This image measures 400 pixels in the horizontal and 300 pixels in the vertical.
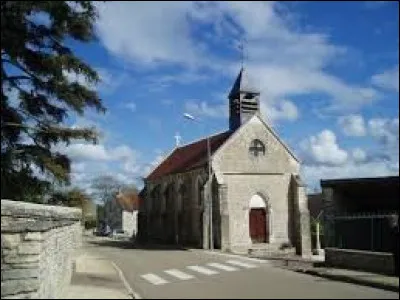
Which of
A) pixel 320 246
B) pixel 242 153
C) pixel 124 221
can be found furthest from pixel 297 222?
pixel 124 221

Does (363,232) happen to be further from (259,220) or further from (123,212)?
(123,212)

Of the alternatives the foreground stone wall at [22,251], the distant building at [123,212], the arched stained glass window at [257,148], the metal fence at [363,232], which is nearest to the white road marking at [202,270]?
the metal fence at [363,232]

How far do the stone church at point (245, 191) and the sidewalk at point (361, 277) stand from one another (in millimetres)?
22103

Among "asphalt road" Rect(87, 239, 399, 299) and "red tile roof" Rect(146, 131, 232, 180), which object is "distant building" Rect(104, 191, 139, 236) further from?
"asphalt road" Rect(87, 239, 399, 299)

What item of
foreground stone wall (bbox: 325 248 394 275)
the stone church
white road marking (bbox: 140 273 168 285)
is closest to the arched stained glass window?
the stone church

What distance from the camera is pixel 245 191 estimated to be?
48156mm

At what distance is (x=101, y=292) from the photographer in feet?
55.3

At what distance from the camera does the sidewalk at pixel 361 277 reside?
57.0 feet

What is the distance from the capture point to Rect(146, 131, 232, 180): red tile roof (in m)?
50.8

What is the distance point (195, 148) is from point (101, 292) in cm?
4179

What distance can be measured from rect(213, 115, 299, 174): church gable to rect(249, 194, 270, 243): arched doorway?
2296 mm

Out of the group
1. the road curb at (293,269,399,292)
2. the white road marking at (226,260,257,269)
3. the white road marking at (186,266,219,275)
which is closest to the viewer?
the road curb at (293,269,399,292)

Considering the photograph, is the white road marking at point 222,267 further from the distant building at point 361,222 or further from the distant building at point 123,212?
the distant building at point 123,212

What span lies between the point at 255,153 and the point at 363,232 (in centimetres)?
2662
